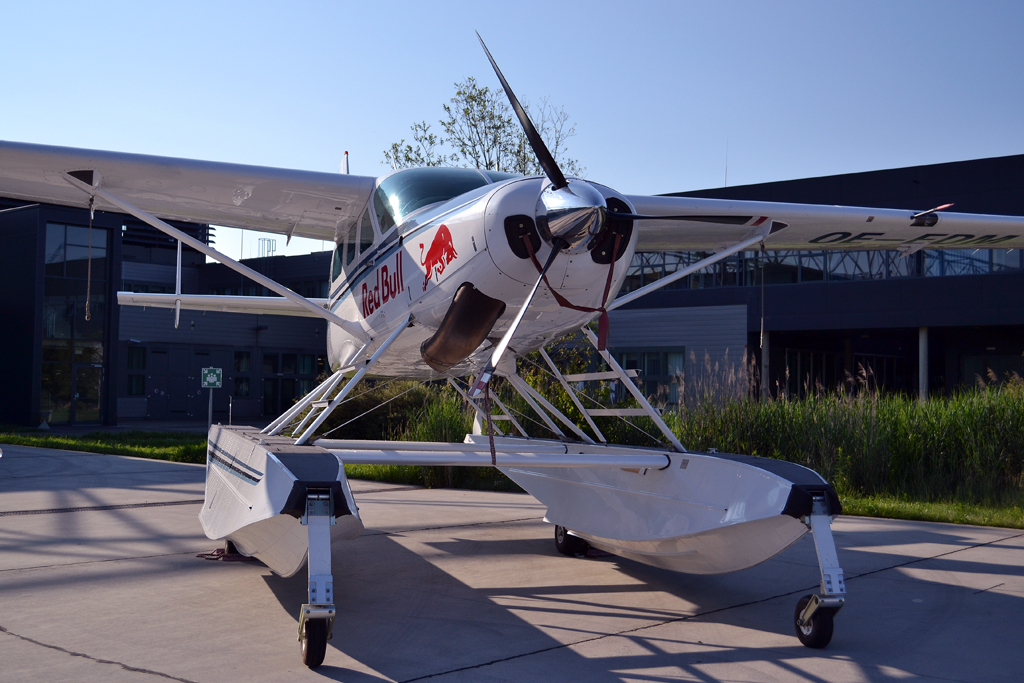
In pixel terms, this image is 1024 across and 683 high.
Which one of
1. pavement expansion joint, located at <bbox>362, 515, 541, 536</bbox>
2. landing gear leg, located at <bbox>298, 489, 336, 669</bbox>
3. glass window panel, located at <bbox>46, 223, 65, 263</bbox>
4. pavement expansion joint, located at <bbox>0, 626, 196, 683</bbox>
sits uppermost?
glass window panel, located at <bbox>46, 223, 65, 263</bbox>

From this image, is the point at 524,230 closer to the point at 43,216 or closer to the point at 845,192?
the point at 845,192

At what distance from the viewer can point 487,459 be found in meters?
4.99

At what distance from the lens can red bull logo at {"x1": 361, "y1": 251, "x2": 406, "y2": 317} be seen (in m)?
5.69

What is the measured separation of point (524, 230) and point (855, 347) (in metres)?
26.4

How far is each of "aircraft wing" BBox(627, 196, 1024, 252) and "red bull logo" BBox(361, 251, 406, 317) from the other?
6.00ft

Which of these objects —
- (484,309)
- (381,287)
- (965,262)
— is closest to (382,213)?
(381,287)

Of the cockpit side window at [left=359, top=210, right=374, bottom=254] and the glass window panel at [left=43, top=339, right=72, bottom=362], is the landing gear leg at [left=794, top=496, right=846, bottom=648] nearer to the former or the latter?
the cockpit side window at [left=359, top=210, right=374, bottom=254]

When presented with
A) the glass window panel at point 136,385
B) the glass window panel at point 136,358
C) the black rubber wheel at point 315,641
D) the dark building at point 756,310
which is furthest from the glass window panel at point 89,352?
the black rubber wheel at point 315,641

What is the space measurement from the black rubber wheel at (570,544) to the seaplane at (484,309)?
2 cm

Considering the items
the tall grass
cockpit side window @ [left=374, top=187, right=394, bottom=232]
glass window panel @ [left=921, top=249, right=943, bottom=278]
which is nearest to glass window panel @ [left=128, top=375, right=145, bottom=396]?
the tall grass

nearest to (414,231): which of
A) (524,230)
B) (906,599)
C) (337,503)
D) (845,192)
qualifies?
(524,230)

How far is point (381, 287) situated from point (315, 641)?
9.57 feet

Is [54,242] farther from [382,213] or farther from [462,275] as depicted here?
[462,275]

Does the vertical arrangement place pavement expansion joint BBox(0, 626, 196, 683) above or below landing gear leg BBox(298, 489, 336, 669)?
below
